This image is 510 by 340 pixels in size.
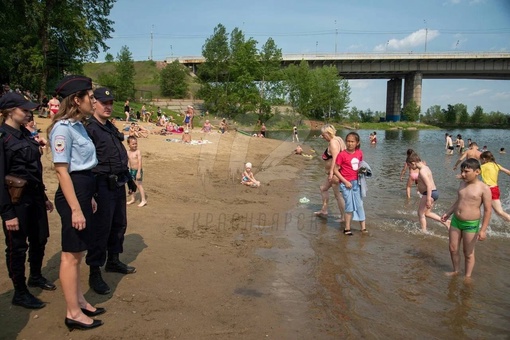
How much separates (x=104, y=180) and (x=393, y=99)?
325 feet

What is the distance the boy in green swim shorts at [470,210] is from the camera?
→ 535 cm

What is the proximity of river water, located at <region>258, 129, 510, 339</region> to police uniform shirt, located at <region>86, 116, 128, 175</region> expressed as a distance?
254 cm

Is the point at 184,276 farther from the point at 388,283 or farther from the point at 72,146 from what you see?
the point at 388,283

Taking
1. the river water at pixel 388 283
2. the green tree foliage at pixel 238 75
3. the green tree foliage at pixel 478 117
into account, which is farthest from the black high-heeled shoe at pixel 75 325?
the green tree foliage at pixel 478 117

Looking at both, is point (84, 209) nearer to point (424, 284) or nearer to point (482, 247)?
point (424, 284)

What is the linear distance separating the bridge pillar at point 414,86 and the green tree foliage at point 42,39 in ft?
221

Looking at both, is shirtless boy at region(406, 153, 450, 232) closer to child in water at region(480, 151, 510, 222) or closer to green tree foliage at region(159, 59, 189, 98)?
child in water at region(480, 151, 510, 222)

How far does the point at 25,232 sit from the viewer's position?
3980 millimetres

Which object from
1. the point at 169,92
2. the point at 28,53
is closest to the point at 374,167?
the point at 28,53

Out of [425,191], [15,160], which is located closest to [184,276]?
[15,160]

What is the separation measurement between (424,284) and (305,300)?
1938 millimetres

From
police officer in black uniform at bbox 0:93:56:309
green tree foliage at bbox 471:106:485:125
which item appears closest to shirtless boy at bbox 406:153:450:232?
police officer in black uniform at bbox 0:93:56:309

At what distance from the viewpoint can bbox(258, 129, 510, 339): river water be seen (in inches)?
159

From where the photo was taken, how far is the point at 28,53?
26.9 m
